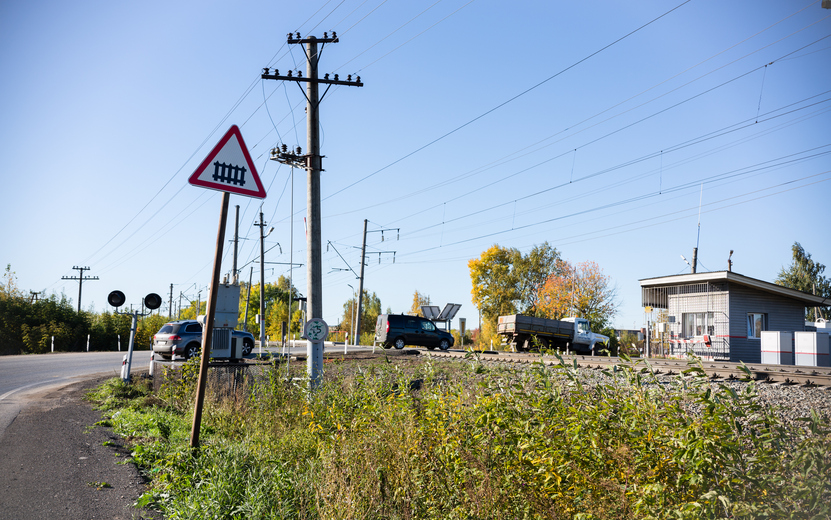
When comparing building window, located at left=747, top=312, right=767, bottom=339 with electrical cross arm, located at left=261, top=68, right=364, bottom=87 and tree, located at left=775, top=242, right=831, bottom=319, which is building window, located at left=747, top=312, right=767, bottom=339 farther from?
tree, located at left=775, top=242, right=831, bottom=319

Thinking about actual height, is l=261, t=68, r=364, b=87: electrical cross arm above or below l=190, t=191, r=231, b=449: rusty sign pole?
above

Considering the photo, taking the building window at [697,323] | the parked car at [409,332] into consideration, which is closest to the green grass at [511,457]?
the parked car at [409,332]

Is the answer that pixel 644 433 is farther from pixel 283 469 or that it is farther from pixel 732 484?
pixel 283 469

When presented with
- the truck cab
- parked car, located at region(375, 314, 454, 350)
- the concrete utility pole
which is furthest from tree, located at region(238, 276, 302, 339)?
the concrete utility pole

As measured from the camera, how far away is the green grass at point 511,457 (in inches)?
118

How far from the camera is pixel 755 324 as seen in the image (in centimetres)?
3045

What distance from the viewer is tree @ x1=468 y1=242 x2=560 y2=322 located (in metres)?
63.7

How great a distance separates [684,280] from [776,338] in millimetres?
6749

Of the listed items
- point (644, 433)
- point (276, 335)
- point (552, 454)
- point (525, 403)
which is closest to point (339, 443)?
point (525, 403)

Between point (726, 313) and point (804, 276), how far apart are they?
2200 inches

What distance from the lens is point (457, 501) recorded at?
4410 millimetres

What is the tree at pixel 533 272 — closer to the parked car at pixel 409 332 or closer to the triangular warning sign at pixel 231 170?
the parked car at pixel 409 332

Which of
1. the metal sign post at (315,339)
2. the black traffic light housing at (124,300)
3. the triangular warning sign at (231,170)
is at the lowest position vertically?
the metal sign post at (315,339)

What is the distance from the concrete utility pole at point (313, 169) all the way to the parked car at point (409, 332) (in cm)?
2008
